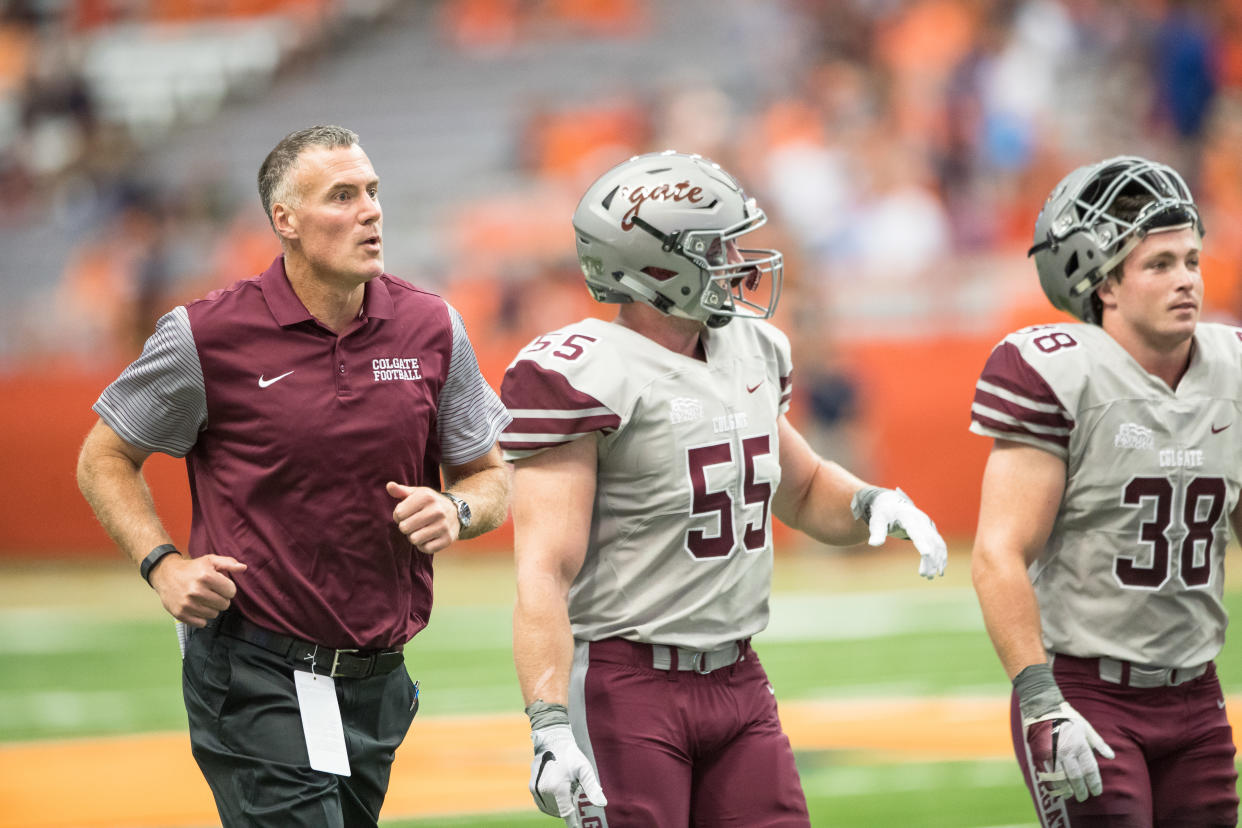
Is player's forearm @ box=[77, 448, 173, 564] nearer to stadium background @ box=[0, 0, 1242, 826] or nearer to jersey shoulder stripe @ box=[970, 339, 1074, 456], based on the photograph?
jersey shoulder stripe @ box=[970, 339, 1074, 456]

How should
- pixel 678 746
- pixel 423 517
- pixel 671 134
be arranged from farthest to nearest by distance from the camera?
pixel 671 134
pixel 423 517
pixel 678 746

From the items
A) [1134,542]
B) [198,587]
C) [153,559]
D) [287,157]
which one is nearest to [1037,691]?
[1134,542]

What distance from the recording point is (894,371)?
13.8m

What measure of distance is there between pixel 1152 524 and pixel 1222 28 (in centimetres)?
1249

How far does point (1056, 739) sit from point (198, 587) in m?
1.86

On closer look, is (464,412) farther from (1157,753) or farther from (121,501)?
(1157,753)

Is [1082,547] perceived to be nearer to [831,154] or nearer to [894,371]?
[894,371]

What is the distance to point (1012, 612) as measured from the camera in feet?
12.1

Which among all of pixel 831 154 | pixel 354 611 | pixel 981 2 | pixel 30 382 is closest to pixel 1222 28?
pixel 981 2

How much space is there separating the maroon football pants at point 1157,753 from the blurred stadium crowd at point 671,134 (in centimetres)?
908

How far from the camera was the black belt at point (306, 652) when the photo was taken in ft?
11.8

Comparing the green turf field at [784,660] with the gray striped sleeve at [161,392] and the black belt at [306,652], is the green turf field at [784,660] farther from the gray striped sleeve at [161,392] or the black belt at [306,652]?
the gray striped sleeve at [161,392]

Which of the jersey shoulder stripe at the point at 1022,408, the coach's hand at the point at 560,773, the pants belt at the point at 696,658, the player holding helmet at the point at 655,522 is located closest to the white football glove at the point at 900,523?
the player holding helmet at the point at 655,522

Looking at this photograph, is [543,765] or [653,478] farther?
[653,478]
